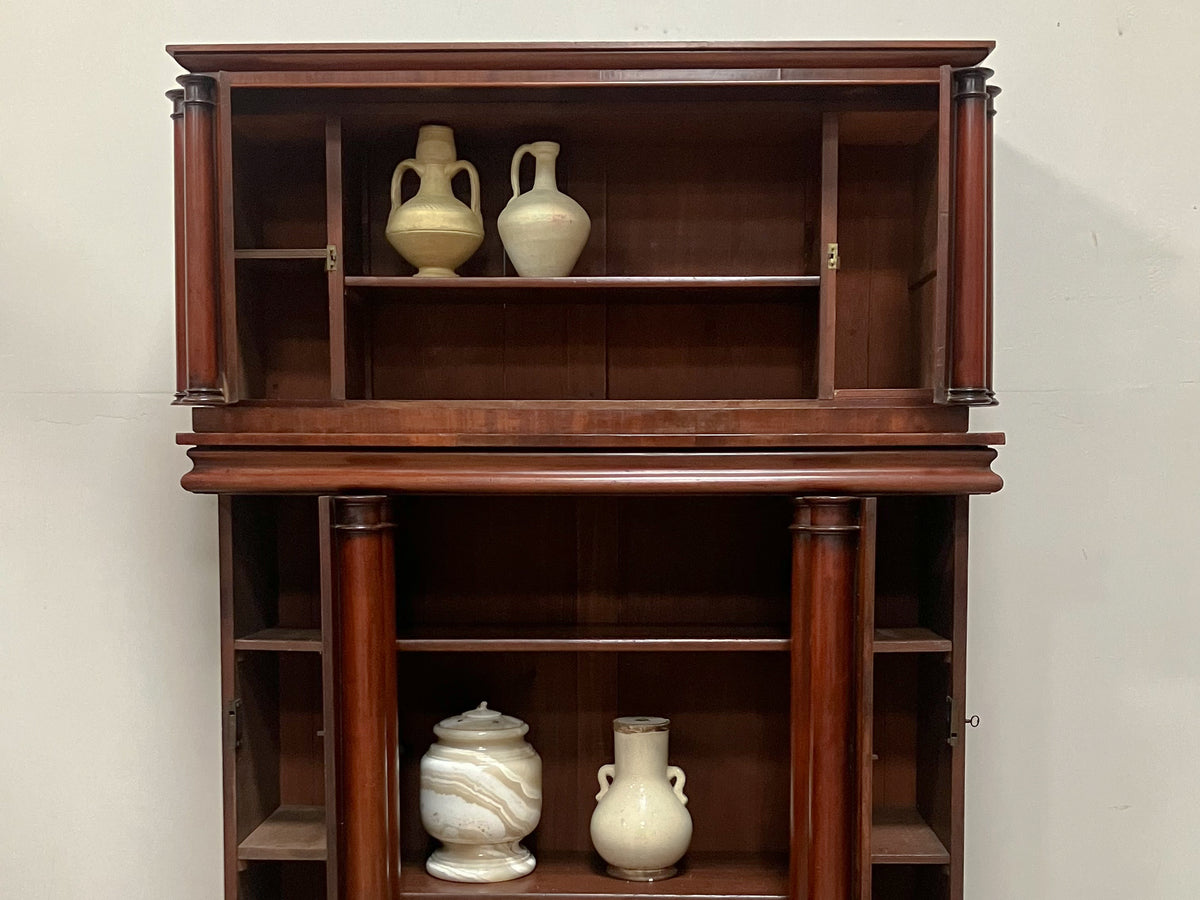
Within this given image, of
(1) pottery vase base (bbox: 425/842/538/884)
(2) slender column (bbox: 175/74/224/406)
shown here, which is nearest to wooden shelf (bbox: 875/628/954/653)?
(1) pottery vase base (bbox: 425/842/538/884)

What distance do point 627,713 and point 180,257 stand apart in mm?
927

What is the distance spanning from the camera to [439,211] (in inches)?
59.5

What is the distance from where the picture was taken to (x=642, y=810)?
5.04ft

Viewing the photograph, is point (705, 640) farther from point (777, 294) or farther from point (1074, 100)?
point (1074, 100)

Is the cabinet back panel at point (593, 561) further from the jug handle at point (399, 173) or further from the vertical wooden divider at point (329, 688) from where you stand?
the jug handle at point (399, 173)

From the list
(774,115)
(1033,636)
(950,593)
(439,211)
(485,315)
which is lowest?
(1033,636)

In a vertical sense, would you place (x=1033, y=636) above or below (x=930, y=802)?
above

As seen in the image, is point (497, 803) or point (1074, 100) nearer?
point (497, 803)

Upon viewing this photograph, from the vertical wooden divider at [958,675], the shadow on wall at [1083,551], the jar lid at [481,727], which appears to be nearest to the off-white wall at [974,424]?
the shadow on wall at [1083,551]

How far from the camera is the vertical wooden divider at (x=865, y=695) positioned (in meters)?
1.40

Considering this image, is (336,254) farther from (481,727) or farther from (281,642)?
(481,727)

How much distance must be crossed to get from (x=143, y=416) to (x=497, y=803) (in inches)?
32.9

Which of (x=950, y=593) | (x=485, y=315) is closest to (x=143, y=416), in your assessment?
(x=485, y=315)

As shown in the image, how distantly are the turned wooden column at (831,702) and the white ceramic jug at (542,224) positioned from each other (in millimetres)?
479
